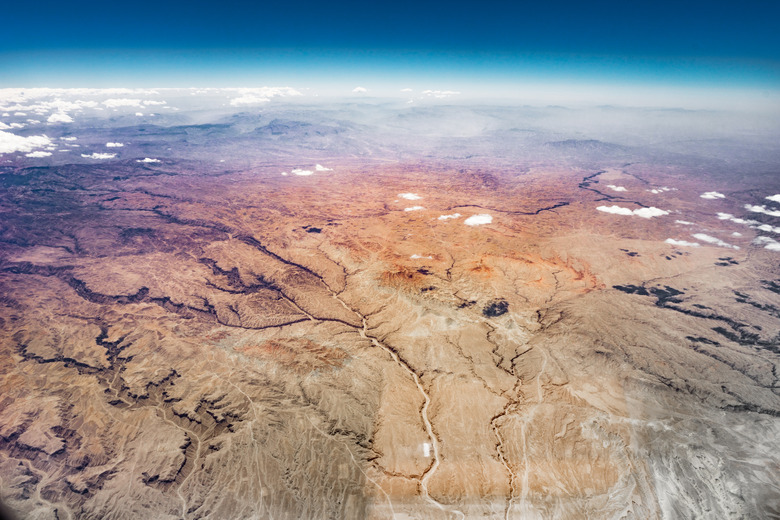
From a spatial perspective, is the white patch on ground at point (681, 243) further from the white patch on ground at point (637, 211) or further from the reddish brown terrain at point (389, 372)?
the white patch on ground at point (637, 211)

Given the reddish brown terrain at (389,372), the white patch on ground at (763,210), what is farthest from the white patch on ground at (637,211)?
the white patch on ground at (763,210)

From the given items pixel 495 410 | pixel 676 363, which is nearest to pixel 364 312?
pixel 495 410

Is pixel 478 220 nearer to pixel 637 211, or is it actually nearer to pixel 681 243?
pixel 681 243

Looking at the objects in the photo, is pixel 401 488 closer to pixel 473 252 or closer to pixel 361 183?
pixel 473 252

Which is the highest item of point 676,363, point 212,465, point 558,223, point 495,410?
point 558,223

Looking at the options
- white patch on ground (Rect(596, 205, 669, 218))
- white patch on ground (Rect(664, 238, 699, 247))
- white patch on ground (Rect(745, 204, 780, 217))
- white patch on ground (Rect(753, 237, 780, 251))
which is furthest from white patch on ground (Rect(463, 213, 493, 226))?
white patch on ground (Rect(745, 204, 780, 217))
